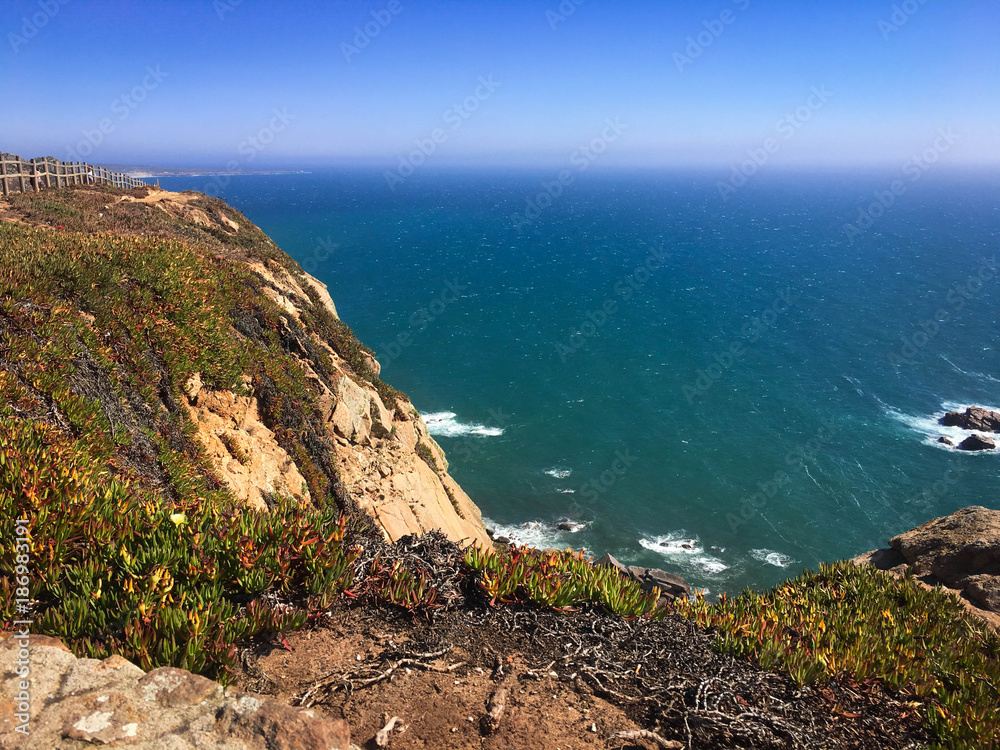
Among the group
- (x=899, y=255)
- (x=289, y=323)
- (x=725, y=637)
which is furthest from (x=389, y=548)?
(x=899, y=255)

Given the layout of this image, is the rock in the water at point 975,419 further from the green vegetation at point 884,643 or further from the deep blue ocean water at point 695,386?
the green vegetation at point 884,643

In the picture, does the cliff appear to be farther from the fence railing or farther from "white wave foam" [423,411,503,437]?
"white wave foam" [423,411,503,437]

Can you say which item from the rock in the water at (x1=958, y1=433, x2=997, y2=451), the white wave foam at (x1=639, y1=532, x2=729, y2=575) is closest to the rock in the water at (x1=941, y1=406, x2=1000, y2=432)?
the rock in the water at (x1=958, y1=433, x2=997, y2=451)

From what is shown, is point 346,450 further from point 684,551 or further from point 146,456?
point 684,551

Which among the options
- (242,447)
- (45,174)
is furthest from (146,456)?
(45,174)

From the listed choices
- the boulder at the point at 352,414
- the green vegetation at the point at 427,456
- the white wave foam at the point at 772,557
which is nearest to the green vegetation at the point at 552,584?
the boulder at the point at 352,414

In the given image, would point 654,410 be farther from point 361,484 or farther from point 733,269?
point 733,269

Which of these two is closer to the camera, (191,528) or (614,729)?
(614,729)
